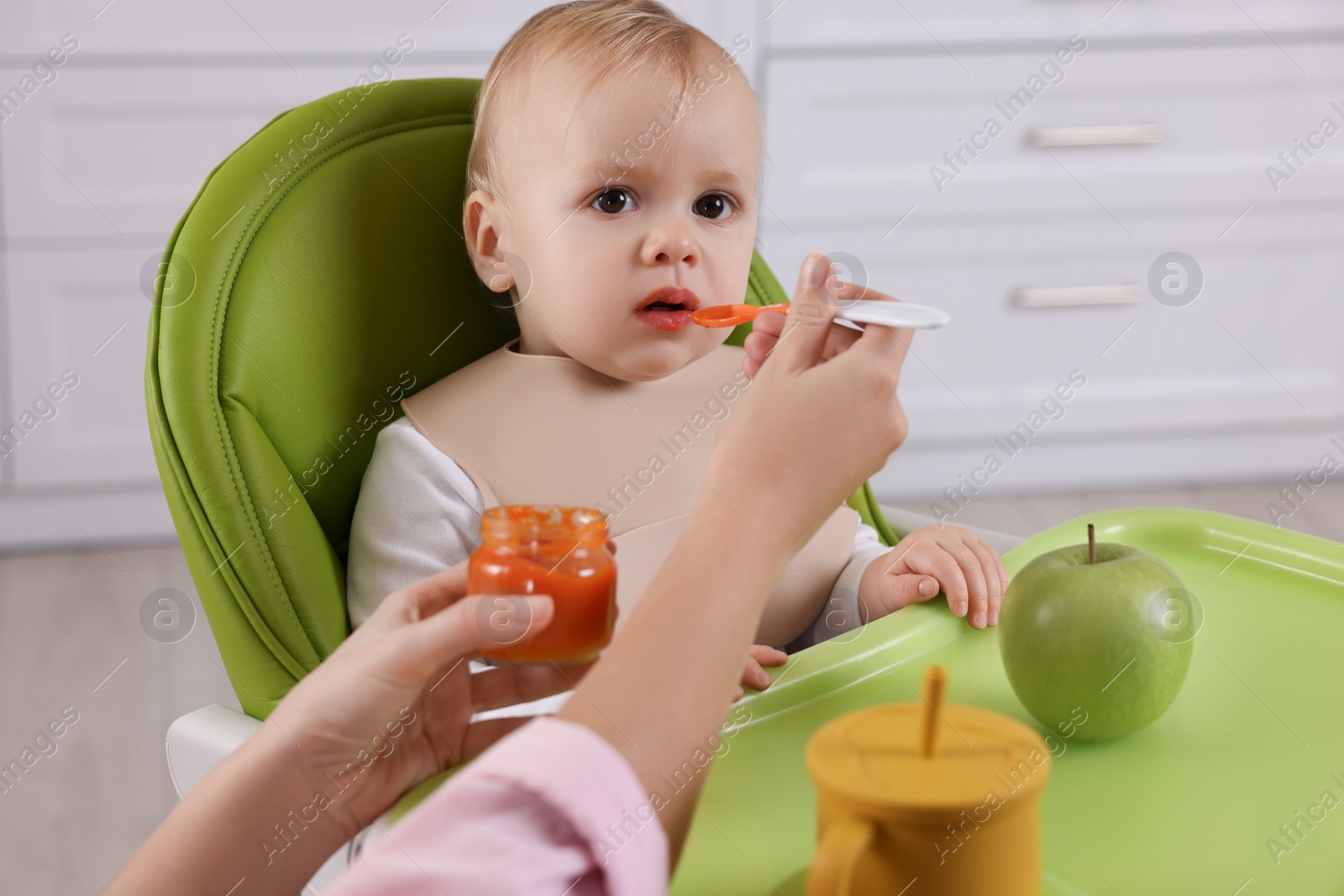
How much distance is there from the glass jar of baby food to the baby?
0.93 ft

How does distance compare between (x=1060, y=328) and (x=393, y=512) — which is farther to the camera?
(x=1060, y=328)

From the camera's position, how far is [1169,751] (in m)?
0.67

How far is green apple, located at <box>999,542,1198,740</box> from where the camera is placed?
2.11 ft

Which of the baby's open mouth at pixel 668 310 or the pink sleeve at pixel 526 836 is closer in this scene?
the pink sleeve at pixel 526 836

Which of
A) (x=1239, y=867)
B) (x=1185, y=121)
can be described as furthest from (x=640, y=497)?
(x=1185, y=121)

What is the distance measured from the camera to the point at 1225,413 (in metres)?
2.43

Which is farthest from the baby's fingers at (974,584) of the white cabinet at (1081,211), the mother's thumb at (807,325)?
the white cabinet at (1081,211)

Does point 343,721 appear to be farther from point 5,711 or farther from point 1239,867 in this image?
point 5,711

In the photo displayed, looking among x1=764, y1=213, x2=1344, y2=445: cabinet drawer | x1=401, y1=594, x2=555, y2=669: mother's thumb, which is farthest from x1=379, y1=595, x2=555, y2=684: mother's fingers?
x1=764, y1=213, x2=1344, y2=445: cabinet drawer

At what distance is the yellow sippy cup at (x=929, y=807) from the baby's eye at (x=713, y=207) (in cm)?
59

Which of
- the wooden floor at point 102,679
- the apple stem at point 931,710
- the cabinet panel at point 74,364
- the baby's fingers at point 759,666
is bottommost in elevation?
the wooden floor at point 102,679

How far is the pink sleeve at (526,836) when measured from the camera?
418 millimetres

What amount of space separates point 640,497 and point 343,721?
0.42 meters

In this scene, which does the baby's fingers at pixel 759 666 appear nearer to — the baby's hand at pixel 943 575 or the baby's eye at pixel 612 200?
the baby's hand at pixel 943 575
